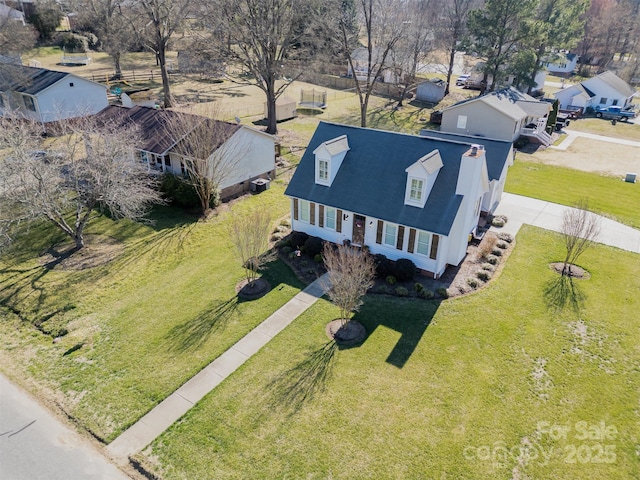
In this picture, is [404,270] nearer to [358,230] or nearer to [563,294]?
[358,230]

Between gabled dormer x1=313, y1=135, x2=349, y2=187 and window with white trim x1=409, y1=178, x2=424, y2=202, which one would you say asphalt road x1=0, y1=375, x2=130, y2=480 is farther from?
window with white trim x1=409, y1=178, x2=424, y2=202

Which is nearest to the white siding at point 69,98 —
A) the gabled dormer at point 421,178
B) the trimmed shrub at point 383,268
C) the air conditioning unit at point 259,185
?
the air conditioning unit at point 259,185

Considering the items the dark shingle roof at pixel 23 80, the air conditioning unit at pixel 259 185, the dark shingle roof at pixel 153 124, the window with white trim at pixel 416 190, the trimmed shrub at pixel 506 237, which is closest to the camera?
the window with white trim at pixel 416 190

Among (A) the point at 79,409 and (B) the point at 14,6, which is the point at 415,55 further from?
(B) the point at 14,6

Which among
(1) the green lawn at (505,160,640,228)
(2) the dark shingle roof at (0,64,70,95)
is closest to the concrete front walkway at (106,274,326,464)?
(1) the green lawn at (505,160,640,228)

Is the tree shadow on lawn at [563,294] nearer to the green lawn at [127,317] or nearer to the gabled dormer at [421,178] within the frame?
the gabled dormer at [421,178]
